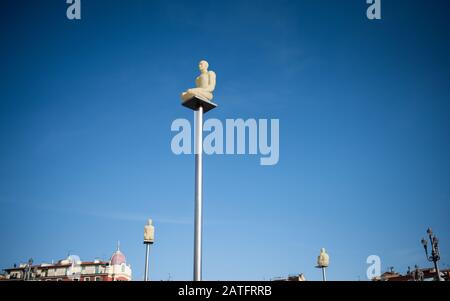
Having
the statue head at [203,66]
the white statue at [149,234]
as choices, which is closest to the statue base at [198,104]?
the statue head at [203,66]

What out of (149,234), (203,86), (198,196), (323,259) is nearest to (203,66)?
(203,86)

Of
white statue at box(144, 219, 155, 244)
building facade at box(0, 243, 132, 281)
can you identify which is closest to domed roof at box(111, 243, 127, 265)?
building facade at box(0, 243, 132, 281)

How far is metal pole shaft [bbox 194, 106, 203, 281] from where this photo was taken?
7344 millimetres

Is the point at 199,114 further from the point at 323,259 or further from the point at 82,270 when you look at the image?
the point at 82,270

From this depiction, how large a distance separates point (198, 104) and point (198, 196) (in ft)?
7.50

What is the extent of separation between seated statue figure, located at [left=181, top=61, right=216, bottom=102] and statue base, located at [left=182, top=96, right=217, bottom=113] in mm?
68

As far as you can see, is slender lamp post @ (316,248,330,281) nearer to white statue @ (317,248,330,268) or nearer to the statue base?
white statue @ (317,248,330,268)

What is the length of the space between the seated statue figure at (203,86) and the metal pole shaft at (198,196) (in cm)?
34

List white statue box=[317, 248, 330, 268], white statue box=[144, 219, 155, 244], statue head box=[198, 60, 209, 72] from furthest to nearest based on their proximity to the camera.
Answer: white statue box=[317, 248, 330, 268]
white statue box=[144, 219, 155, 244]
statue head box=[198, 60, 209, 72]

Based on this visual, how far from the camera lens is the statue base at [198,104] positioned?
9063mm
